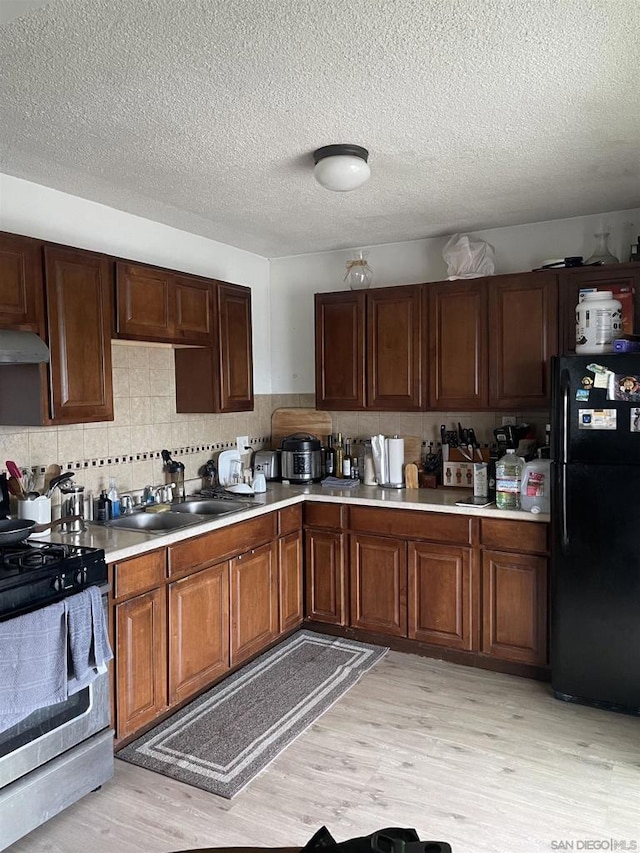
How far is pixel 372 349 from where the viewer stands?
13.0ft

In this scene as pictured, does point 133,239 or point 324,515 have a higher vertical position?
point 133,239

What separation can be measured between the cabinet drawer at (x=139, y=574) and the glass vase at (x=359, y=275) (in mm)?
2171

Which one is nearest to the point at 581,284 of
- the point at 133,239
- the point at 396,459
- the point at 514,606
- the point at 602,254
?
the point at 602,254

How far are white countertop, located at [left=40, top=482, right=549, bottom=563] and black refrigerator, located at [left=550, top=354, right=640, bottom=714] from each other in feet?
0.91

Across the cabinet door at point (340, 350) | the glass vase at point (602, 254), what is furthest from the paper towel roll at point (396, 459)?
the glass vase at point (602, 254)

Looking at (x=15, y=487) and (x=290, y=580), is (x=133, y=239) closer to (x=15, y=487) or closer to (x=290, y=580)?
(x=15, y=487)

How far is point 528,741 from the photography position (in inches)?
108

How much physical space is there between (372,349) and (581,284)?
126cm

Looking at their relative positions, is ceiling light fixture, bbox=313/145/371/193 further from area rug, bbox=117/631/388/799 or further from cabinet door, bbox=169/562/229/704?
area rug, bbox=117/631/388/799

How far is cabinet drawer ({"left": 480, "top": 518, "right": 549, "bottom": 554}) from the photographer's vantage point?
3230 millimetres

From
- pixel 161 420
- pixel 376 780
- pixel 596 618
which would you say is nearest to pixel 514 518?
pixel 596 618

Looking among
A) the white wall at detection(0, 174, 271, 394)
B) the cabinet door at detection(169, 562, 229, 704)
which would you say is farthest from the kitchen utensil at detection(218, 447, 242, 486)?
the cabinet door at detection(169, 562, 229, 704)

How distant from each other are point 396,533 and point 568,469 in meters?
1.05

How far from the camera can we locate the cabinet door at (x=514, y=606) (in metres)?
3.25
